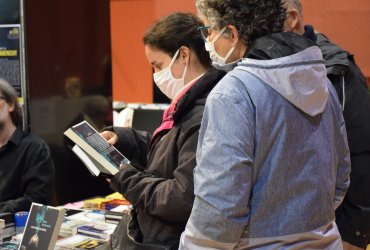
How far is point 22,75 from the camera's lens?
374cm

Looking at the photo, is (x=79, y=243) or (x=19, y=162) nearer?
(x=79, y=243)

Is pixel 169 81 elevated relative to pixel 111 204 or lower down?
elevated

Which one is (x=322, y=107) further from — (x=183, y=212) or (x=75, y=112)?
(x=75, y=112)

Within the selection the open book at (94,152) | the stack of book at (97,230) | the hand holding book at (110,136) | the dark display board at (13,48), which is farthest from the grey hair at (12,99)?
the open book at (94,152)

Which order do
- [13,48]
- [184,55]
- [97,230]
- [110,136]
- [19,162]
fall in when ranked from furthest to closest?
1. [13,48]
2. [19,162]
3. [97,230]
4. [110,136]
5. [184,55]

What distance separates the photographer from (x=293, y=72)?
1388mm

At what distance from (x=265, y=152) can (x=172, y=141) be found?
0.52 meters

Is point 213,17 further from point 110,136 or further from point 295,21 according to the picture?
point 110,136

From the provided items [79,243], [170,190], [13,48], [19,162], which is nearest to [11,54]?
[13,48]

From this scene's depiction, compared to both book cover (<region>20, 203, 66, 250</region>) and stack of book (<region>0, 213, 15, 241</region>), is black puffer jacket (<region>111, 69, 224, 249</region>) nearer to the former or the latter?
book cover (<region>20, 203, 66, 250</region>)

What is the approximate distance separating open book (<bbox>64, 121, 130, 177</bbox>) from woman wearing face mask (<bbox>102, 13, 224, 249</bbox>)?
9cm

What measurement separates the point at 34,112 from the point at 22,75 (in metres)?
0.27

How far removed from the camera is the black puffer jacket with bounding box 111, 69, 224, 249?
1.73 m

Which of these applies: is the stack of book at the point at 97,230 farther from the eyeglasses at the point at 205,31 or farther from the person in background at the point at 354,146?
the eyeglasses at the point at 205,31
